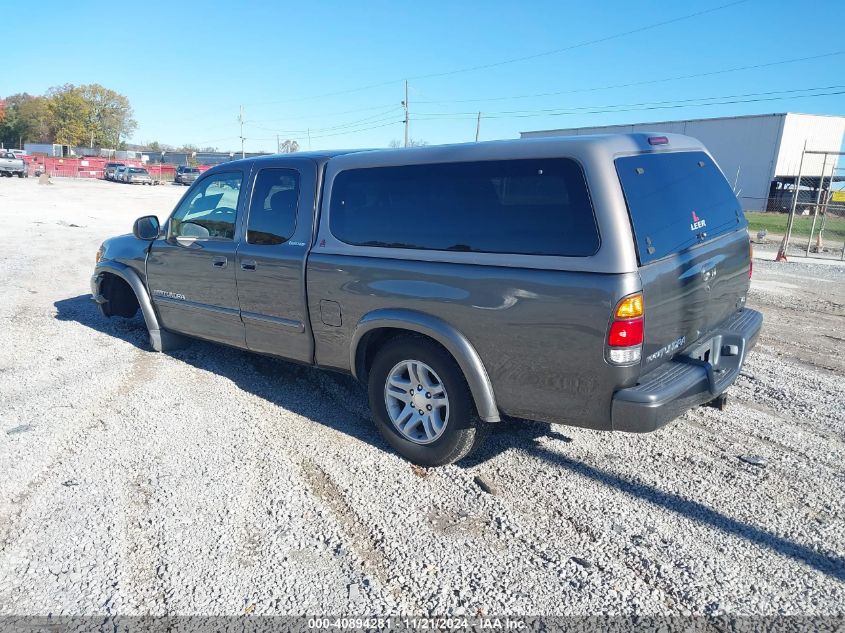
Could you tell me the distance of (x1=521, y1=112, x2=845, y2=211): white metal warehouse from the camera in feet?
119

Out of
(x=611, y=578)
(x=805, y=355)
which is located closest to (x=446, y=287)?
(x=611, y=578)

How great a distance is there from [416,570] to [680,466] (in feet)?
6.30

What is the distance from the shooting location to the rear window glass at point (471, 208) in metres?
3.10

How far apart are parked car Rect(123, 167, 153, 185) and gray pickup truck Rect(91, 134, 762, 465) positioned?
47.2 meters

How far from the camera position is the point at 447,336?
3.48m

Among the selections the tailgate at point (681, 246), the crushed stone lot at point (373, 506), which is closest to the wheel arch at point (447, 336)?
the crushed stone lot at point (373, 506)

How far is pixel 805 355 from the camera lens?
6.06 m

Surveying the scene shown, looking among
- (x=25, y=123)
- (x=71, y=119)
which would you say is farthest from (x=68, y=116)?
(x=25, y=123)

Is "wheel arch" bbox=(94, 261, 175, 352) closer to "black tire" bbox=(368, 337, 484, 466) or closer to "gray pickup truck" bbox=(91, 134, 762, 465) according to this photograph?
"gray pickup truck" bbox=(91, 134, 762, 465)

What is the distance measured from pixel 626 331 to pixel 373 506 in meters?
1.68

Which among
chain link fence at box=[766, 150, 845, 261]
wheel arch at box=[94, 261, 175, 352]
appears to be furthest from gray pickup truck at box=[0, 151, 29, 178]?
chain link fence at box=[766, 150, 845, 261]

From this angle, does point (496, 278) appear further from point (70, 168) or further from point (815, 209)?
point (70, 168)

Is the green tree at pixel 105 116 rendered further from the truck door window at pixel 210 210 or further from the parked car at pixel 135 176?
the truck door window at pixel 210 210

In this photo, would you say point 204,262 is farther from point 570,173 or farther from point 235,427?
point 570,173
